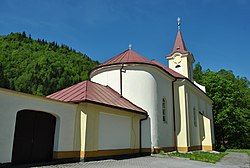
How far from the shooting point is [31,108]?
10.6 meters

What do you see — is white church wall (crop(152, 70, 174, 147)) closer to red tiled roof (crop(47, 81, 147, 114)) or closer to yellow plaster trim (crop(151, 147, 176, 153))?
yellow plaster trim (crop(151, 147, 176, 153))

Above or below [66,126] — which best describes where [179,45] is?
above


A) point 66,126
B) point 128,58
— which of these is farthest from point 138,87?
point 66,126

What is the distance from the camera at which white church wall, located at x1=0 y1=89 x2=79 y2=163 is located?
9.41 meters

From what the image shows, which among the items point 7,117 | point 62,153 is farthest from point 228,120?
point 7,117

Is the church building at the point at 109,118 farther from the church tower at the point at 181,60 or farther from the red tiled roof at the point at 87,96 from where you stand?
the church tower at the point at 181,60

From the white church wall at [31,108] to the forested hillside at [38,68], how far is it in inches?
1593

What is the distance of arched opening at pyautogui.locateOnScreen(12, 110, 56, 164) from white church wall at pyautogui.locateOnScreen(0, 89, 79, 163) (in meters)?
0.29

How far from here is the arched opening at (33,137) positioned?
10272 mm

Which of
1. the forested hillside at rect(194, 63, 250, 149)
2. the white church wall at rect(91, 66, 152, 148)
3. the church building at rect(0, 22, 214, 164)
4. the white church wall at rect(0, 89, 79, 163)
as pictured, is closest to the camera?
the white church wall at rect(0, 89, 79, 163)

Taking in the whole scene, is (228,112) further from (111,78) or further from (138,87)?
(111,78)

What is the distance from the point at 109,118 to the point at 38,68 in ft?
156

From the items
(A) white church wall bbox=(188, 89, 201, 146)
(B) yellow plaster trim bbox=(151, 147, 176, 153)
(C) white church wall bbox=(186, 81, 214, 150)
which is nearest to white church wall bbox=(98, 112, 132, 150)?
(B) yellow plaster trim bbox=(151, 147, 176, 153)

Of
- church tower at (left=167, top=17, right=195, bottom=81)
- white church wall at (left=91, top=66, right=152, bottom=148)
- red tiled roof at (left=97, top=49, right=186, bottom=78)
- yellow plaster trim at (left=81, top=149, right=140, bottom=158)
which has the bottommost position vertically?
yellow plaster trim at (left=81, top=149, right=140, bottom=158)
